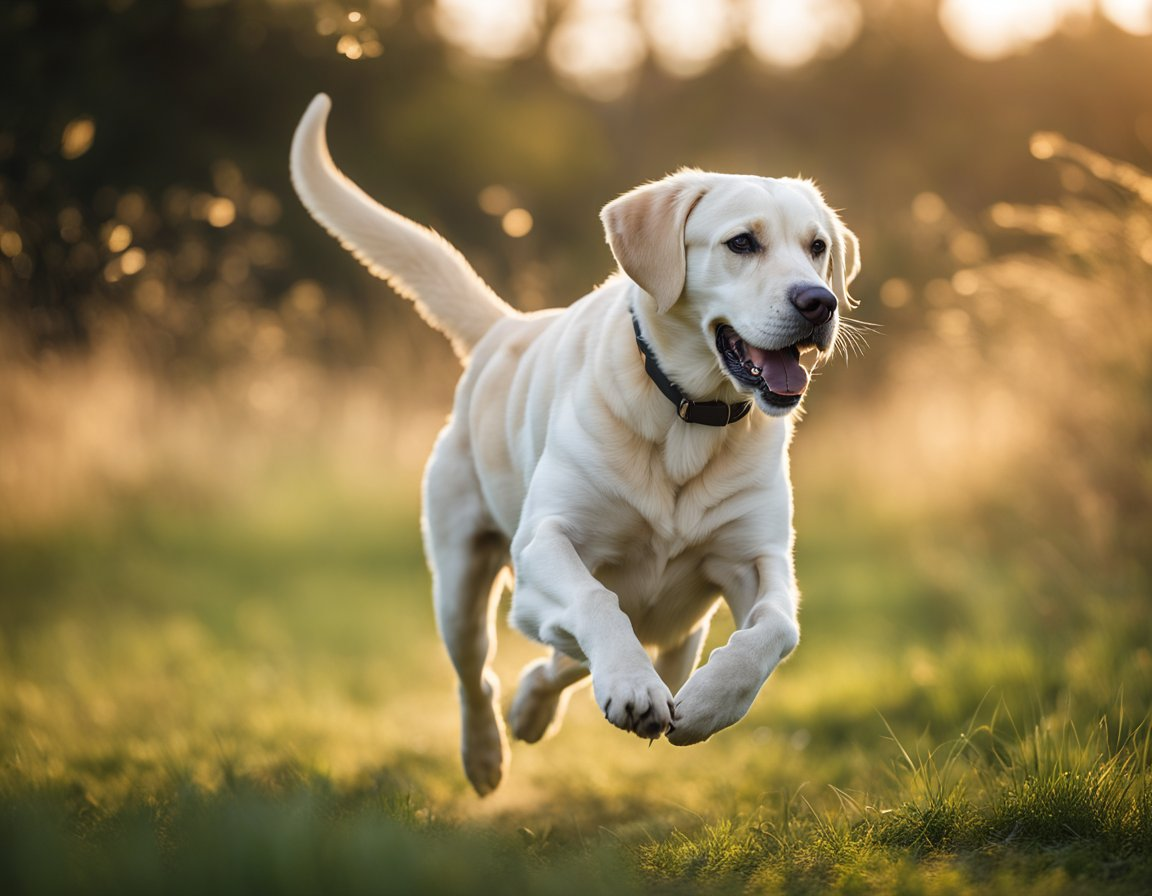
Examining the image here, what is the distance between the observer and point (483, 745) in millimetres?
4602

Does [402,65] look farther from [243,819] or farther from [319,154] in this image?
[243,819]

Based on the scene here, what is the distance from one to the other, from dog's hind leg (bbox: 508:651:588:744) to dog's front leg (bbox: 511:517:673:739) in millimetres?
681

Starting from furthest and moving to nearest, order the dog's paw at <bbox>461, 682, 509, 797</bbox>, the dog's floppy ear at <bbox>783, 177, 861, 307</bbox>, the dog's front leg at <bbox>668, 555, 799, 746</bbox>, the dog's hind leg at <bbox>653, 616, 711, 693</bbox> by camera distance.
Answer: the dog's paw at <bbox>461, 682, 509, 797</bbox>
the dog's hind leg at <bbox>653, 616, 711, 693</bbox>
the dog's floppy ear at <bbox>783, 177, 861, 307</bbox>
the dog's front leg at <bbox>668, 555, 799, 746</bbox>

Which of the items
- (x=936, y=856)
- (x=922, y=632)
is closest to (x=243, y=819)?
(x=936, y=856)

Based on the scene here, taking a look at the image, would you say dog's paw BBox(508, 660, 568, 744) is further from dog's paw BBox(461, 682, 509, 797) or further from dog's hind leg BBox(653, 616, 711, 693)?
dog's hind leg BBox(653, 616, 711, 693)

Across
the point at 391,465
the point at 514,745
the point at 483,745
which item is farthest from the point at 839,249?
the point at 391,465

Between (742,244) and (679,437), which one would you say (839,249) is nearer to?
(742,244)

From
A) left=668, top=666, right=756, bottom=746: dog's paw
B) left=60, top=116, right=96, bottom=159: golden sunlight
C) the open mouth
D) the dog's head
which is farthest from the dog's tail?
left=668, top=666, right=756, bottom=746: dog's paw

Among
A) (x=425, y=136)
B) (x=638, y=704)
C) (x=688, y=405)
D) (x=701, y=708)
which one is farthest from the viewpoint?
(x=425, y=136)

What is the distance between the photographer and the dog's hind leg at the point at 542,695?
4.36 metres

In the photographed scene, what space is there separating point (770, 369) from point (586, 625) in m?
0.89

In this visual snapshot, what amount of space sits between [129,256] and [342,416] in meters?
6.43

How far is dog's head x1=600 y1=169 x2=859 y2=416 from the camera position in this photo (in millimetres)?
3570

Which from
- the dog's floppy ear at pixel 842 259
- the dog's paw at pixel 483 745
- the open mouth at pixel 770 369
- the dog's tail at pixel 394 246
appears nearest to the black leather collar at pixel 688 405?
the open mouth at pixel 770 369
